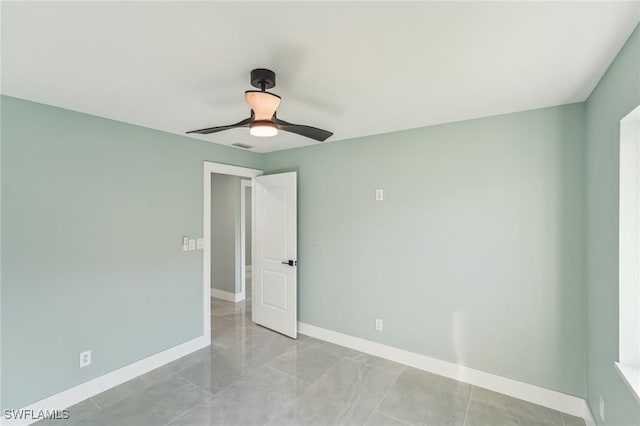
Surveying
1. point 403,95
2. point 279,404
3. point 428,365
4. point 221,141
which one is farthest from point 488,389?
point 221,141

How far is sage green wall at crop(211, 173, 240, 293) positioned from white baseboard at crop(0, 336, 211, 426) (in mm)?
1825

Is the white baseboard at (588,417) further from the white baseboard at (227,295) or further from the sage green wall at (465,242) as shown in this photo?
the white baseboard at (227,295)

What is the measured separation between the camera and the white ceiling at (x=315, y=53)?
1.21 m

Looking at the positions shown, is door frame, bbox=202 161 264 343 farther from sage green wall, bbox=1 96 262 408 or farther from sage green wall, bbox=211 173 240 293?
sage green wall, bbox=211 173 240 293

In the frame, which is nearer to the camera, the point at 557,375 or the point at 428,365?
the point at 557,375

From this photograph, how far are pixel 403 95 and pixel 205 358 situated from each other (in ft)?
10.5

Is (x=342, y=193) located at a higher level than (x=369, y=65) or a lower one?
lower

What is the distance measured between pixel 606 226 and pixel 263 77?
2.21 metres

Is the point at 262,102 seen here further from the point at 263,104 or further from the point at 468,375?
the point at 468,375

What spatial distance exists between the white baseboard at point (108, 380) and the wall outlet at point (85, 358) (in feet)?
0.50

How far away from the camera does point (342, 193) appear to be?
3393mm

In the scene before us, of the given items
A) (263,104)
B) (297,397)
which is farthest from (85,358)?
(263,104)

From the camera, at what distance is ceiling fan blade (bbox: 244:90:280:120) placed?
160 cm

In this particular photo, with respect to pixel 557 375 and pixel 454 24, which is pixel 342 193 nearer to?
pixel 454 24
